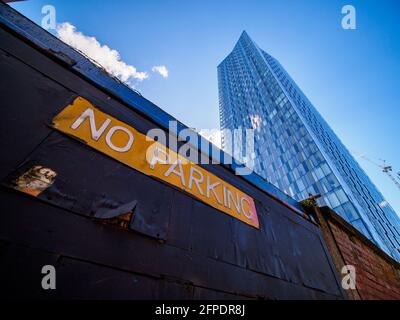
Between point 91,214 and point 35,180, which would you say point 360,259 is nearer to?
point 91,214

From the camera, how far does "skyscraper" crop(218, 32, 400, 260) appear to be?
2450cm

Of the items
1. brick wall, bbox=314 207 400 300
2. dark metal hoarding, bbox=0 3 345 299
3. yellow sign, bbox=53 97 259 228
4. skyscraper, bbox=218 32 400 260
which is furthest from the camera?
skyscraper, bbox=218 32 400 260

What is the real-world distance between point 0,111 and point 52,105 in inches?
18.9

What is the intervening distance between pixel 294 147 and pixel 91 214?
35340 mm

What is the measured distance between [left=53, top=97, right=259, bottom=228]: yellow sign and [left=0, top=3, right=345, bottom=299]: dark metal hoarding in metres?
0.09

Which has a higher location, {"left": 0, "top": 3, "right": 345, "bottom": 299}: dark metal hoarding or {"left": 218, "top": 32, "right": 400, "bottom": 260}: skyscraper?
{"left": 218, "top": 32, "right": 400, "bottom": 260}: skyscraper

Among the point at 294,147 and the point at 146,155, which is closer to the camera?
the point at 146,155

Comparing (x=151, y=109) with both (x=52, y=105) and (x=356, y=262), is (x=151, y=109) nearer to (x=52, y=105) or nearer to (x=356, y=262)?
(x=52, y=105)

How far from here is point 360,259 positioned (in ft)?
18.7

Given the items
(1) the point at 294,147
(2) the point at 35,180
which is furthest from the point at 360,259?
(1) the point at 294,147

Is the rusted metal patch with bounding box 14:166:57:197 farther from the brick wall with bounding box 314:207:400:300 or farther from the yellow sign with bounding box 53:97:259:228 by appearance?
the brick wall with bounding box 314:207:400:300

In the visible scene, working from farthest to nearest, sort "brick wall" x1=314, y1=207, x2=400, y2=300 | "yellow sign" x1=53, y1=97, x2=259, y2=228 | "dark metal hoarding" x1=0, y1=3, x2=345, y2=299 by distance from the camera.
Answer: "brick wall" x1=314, y1=207, x2=400, y2=300
"yellow sign" x1=53, y1=97, x2=259, y2=228
"dark metal hoarding" x1=0, y1=3, x2=345, y2=299

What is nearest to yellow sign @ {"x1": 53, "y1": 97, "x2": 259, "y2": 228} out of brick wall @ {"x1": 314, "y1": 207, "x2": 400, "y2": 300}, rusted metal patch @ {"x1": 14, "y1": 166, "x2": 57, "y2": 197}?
rusted metal patch @ {"x1": 14, "y1": 166, "x2": 57, "y2": 197}

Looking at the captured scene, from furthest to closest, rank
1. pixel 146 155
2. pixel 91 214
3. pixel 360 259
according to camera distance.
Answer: pixel 360 259 < pixel 146 155 < pixel 91 214
